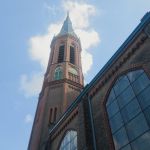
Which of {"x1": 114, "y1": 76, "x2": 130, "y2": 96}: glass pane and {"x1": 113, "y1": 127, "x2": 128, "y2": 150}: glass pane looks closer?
{"x1": 113, "y1": 127, "x2": 128, "y2": 150}: glass pane

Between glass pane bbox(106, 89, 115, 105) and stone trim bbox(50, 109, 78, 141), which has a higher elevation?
stone trim bbox(50, 109, 78, 141)

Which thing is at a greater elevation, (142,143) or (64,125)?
(64,125)

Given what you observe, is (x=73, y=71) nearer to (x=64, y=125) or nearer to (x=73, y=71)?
(x=73, y=71)

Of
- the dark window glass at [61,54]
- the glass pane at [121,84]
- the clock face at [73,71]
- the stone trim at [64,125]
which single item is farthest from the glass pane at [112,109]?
the dark window glass at [61,54]

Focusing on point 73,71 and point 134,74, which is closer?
point 134,74

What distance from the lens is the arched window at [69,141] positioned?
13.1 m

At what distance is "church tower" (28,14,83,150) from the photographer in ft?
63.0

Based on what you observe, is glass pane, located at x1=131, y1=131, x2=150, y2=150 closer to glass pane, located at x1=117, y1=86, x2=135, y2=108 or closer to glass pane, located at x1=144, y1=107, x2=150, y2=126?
glass pane, located at x1=144, y1=107, x2=150, y2=126

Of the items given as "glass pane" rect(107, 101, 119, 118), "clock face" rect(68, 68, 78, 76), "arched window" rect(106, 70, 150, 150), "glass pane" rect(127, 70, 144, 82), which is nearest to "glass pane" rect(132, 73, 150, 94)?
"arched window" rect(106, 70, 150, 150)

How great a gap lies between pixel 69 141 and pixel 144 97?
261 inches

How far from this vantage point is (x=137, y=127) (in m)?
8.59

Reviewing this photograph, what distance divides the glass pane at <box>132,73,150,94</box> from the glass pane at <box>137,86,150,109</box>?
0.22 m

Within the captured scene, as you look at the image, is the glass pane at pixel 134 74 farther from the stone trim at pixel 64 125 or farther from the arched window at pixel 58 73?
the arched window at pixel 58 73

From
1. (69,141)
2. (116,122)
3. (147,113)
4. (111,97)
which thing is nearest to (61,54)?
(69,141)
